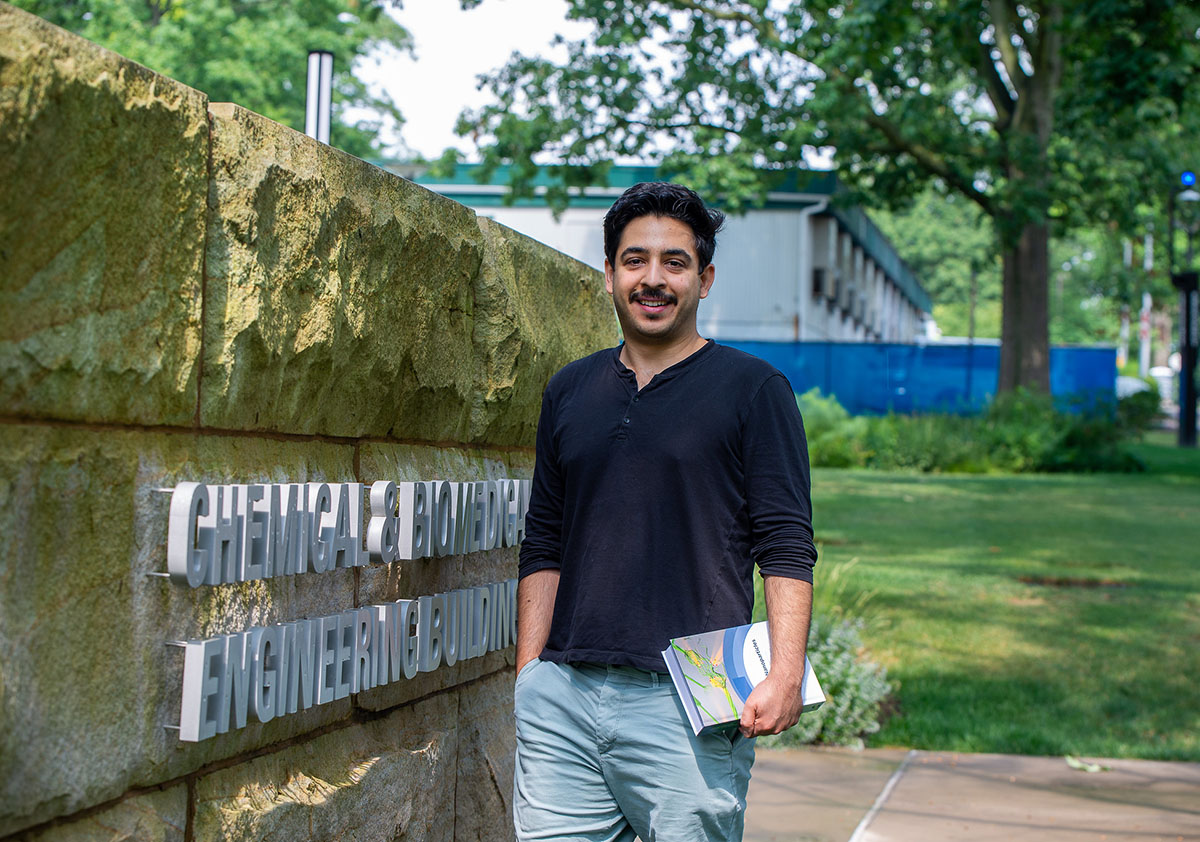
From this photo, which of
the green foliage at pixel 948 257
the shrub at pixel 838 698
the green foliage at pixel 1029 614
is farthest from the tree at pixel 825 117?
the green foliage at pixel 948 257

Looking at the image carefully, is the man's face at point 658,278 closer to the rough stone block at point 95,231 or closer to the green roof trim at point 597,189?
the rough stone block at point 95,231

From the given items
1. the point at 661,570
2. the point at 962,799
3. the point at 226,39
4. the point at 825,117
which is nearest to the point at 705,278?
the point at 661,570

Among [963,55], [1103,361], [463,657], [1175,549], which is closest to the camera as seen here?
[463,657]

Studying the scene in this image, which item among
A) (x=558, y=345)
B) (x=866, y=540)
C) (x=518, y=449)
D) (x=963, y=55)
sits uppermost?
(x=963, y=55)

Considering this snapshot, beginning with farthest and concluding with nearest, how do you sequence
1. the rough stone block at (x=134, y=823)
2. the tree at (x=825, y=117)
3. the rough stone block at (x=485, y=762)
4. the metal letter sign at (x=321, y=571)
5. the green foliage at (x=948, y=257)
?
the green foliage at (x=948, y=257) < the tree at (x=825, y=117) < the rough stone block at (x=485, y=762) < the metal letter sign at (x=321, y=571) < the rough stone block at (x=134, y=823)

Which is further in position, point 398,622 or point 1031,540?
point 1031,540

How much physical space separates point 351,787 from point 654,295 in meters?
1.22

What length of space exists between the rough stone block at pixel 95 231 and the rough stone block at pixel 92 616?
0.08 meters

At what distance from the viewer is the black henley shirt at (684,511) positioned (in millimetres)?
2586

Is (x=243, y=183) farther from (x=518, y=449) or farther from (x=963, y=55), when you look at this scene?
(x=963, y=55)

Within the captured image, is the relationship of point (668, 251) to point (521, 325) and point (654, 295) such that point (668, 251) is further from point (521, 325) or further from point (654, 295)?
point (521, 325)

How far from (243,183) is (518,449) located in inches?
67.9

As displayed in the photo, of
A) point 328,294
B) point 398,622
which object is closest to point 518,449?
point 398,622

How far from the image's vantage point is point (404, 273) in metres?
3.08
